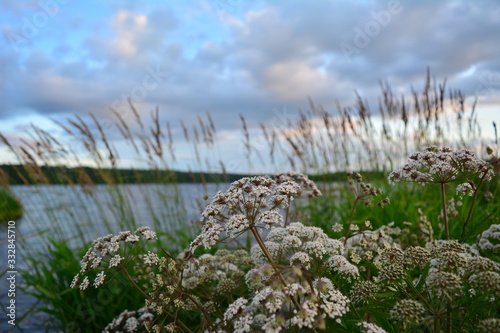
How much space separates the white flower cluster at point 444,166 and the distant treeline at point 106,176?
4861 millimetres

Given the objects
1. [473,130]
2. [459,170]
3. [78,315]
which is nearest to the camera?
[459,170]

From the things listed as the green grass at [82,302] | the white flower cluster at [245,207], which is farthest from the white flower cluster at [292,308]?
the green grass at [82,302]

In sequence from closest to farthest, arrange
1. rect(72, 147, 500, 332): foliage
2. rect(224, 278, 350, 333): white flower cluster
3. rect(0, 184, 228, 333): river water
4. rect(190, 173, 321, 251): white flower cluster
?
rect(224, 278, 350, 333): white flower cluster < rect(72, 147, 500, 332): foliage < rect(190, 173, 321, 251): white flower cluster < rect(0, 184, 228, 333): river water

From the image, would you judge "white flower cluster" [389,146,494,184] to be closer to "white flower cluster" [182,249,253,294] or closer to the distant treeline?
"white flower cluster" [182,249,253,294]

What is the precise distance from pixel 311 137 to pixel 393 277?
243 inches

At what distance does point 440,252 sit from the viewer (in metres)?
2.25

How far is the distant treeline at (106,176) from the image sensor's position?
6805 mm

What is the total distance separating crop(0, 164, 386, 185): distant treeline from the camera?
22.3ft

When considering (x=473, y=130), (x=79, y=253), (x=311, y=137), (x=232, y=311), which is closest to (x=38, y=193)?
(x=79, y=253)

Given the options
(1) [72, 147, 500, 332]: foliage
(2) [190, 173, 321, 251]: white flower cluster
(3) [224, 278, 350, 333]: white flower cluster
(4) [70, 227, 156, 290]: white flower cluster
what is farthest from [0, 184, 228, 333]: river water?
(3) [224, 278, 350, 333]: white flower cluster

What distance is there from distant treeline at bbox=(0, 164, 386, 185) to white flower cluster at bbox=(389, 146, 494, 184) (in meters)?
4.86

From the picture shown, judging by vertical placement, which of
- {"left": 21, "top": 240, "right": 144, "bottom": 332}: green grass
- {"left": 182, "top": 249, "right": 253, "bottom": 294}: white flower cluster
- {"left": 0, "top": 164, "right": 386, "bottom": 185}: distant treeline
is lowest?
{"left": 21, "top": 240, "right": 144, "bottom": 332}: green grass

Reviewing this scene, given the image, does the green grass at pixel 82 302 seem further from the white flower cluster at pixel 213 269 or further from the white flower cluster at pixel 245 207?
the white flower cluster at pixel 245 207

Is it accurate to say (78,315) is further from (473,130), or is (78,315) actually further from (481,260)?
(473,130)
